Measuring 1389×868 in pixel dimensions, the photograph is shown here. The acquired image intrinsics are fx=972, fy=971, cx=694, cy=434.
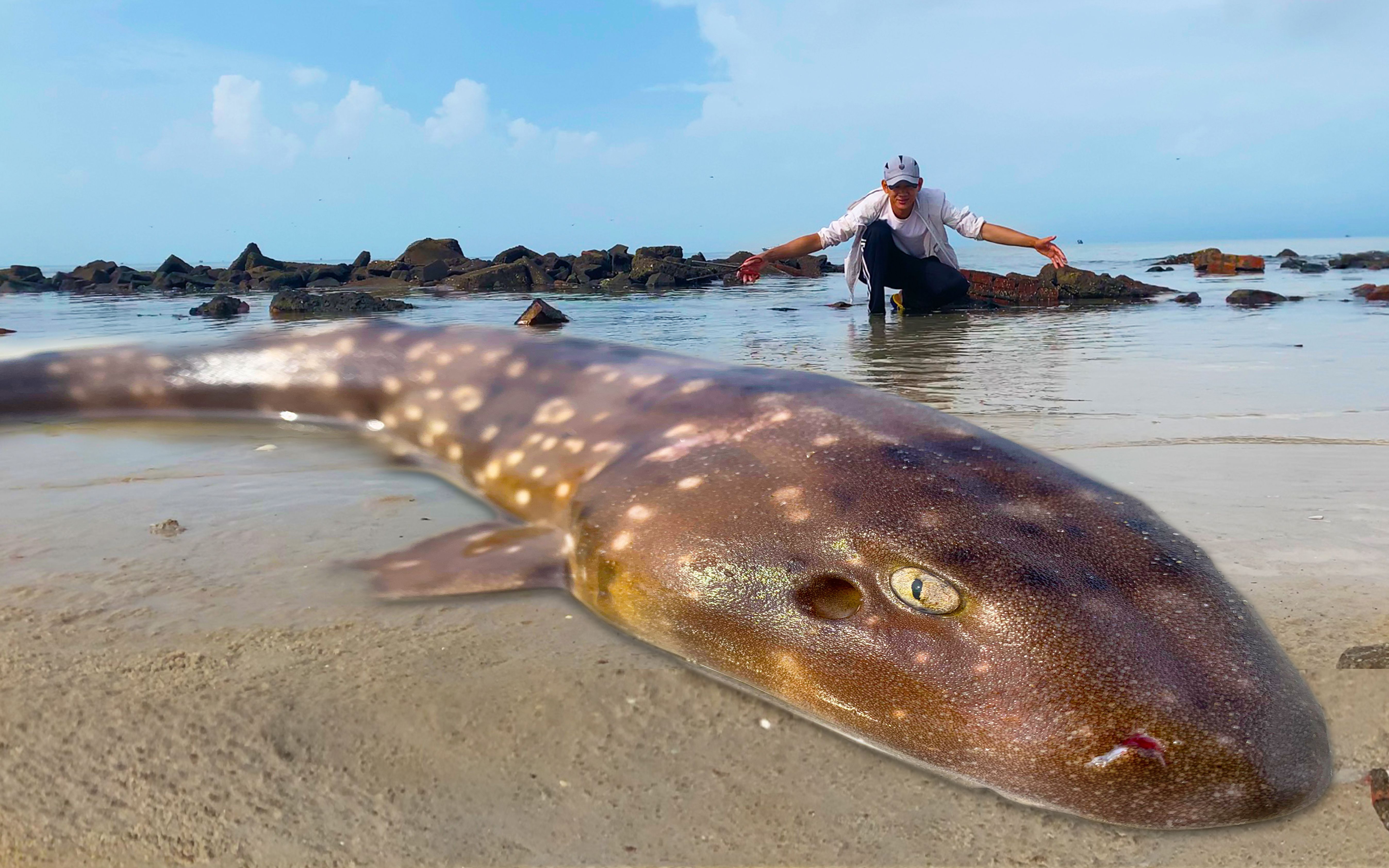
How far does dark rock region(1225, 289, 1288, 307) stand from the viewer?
45.2 ft

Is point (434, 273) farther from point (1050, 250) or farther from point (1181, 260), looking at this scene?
point (1181, 260)

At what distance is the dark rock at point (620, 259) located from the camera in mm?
29828

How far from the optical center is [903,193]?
31.2ft

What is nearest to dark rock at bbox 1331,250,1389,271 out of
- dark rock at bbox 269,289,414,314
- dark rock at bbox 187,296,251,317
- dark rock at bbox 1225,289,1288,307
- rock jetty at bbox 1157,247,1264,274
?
rock jetty at bbox 1157,247,1264,274

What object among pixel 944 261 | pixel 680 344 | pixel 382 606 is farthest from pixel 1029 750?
pixel 944 261

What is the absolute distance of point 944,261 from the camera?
1088cm

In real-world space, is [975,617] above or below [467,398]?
below

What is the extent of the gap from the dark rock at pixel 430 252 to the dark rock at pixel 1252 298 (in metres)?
Result: 26.8

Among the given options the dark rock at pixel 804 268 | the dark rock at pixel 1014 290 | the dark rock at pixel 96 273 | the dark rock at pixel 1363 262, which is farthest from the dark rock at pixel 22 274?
the dark rock at pixel 1363 262

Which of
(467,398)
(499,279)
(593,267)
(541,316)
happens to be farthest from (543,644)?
(593,267)

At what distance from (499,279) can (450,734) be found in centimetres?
2512

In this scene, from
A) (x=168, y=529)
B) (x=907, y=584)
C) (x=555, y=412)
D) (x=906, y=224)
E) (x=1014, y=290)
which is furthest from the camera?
(x=1014, y=290)

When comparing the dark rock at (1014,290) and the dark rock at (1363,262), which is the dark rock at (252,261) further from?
the dark rock at (1363,262)

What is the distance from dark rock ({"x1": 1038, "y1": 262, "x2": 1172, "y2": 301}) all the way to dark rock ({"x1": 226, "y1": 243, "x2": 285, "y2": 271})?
28.1m
